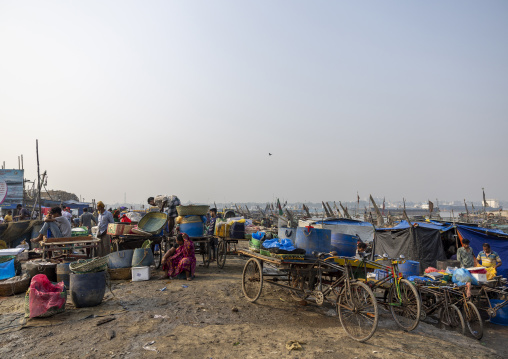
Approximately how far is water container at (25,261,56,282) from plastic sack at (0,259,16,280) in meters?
0.97

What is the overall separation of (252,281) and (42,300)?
13.1ft

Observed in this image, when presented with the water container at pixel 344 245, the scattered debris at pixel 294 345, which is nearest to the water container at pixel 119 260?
the water container at pixel 344 245

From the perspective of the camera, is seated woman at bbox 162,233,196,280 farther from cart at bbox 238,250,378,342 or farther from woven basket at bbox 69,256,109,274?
woven basket at bbox 69,256,109,274

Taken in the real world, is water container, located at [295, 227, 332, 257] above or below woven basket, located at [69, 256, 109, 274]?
above

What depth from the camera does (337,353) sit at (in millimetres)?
5023

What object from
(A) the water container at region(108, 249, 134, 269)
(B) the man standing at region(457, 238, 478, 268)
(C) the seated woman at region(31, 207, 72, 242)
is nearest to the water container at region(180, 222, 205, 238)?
(A) the water container at region(108, 249, 134, 269)

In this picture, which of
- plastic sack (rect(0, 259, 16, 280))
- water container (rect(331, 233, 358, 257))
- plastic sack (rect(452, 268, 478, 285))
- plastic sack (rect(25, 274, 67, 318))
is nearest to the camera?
plastic sack (rect(25, 274, 67, 318))

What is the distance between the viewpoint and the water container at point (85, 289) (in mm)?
6633

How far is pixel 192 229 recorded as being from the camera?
1089 centimetres

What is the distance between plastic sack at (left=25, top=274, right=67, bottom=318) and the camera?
5.99 metres

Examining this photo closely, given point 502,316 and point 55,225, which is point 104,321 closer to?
point 55,225

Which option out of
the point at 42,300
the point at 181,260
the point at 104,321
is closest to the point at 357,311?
the point at 104,321

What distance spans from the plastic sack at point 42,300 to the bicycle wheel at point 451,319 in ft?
25.3

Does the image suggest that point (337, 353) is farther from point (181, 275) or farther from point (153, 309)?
point (181, 275)
